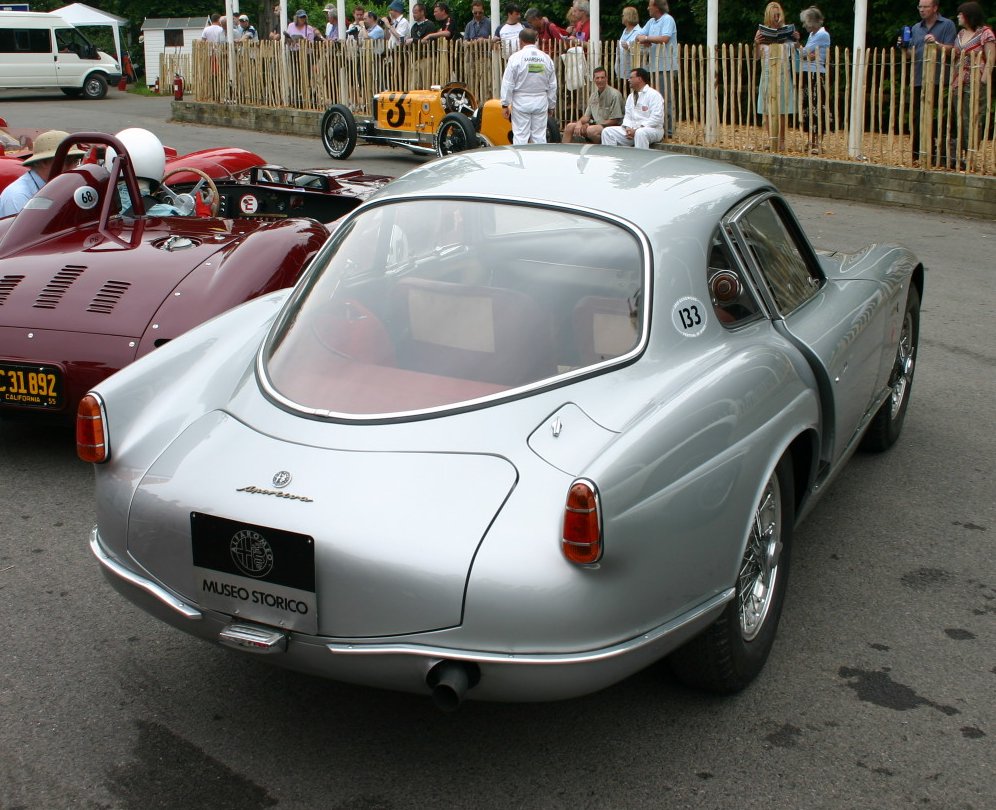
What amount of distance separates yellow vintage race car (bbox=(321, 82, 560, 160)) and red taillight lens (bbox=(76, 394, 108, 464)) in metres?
12.8

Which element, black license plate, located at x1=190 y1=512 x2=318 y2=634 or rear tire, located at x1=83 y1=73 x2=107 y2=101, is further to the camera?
rear tire, located at x1=83 y1=73 x2=107 y2=101

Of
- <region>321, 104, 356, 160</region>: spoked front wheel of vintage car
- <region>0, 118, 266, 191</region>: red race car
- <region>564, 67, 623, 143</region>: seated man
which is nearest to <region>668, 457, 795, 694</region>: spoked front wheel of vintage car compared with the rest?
<region>0, 118, 266, 191</region>: red race car

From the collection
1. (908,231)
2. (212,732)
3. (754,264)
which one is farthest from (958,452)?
(908,231)

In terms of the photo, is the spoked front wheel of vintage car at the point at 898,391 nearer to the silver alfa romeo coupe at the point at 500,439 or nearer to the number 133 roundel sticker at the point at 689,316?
the silver alfa romeo coupe at the point at 500,439

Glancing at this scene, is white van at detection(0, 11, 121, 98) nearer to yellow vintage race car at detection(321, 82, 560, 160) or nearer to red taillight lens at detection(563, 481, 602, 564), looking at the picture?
yellow vintage race car at detection(321, 82, 560, 160)

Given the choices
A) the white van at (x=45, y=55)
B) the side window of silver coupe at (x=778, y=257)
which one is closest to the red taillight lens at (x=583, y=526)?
the side window of silver coupe at (x=778, y=257)

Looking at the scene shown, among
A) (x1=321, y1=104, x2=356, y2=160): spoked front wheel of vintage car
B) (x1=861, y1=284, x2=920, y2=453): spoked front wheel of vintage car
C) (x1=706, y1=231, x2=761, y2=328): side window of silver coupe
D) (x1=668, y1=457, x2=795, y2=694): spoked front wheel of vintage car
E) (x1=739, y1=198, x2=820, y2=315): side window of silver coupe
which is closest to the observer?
(x1=668, y1=457, x2=795, y2=694): spoked front wheel of vintage car

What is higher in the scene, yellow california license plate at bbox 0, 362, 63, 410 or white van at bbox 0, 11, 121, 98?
white van at bbox 0, 11, 121, 98

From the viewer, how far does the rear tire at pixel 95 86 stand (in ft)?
102

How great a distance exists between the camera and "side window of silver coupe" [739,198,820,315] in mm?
3898

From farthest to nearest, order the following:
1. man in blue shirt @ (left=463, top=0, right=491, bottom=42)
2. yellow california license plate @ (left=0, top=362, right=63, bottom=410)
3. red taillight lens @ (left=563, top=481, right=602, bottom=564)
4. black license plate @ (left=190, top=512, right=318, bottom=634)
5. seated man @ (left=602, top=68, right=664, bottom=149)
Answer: man in blue shirt @ (left=463, top=0, right=491, bottom=42)
seated man @ (left=602, top=68, right=664, bottom=149)
yellow california license plate @ (left=0, top=362, right=63, bottom=410)
black license plate @ (left=190, top=512, right=318, bottom=634)
red taillight lens @ (left=563, top=481, right=602, bottom=564)

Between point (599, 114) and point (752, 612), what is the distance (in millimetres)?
12266

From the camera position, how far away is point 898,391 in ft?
17.8

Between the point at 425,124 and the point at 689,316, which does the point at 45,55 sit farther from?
the point at 689,316
